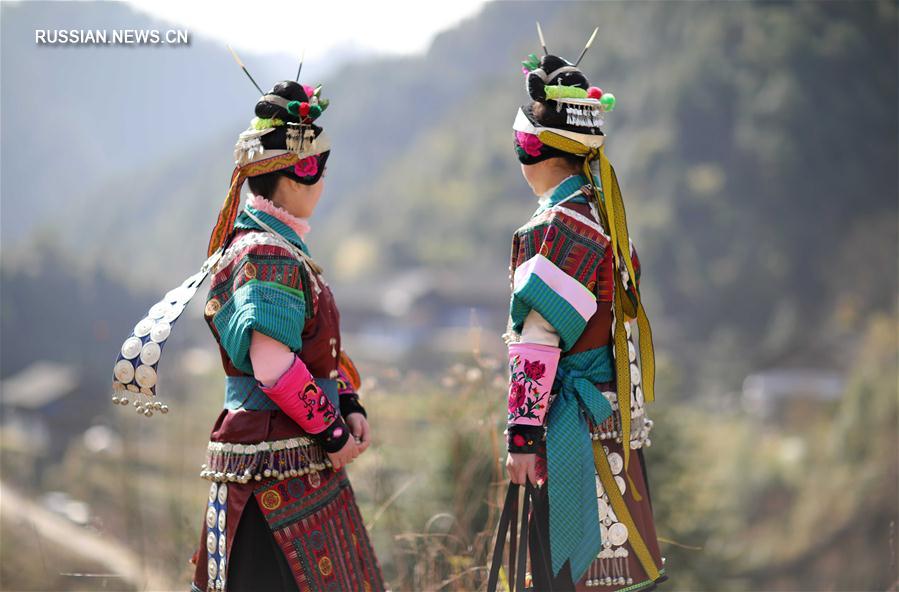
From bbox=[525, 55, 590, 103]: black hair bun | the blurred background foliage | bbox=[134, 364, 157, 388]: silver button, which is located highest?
the blurred background foliage

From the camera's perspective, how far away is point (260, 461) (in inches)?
93.8

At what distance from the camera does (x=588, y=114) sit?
2529 millimetres

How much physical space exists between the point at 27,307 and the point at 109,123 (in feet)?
62.5

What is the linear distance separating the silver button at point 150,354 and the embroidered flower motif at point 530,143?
1085mm

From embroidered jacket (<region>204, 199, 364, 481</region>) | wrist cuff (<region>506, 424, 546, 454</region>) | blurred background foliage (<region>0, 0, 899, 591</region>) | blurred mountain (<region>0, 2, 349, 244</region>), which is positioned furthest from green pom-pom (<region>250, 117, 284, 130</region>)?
blurred mountain (<region>0, 2, 349, 244</region>)

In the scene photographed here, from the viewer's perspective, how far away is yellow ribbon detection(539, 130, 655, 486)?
8.14ft

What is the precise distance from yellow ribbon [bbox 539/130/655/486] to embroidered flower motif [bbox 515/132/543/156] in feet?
0.14

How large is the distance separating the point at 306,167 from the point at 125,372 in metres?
0.70

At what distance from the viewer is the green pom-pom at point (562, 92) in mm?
2502

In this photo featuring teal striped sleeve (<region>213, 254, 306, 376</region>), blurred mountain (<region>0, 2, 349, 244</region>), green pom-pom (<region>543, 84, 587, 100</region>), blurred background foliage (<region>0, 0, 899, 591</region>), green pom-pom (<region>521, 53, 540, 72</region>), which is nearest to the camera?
teal striped sleeve (<region>213, 254, 306, 376</region>)

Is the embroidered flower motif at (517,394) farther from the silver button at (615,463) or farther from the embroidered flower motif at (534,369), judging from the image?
the silver button at (615,463)

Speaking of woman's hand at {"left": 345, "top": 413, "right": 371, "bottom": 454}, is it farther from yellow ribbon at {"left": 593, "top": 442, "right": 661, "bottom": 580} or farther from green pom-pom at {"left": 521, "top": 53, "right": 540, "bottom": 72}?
green pom-pom at {"left": 521, "top": 53, "right": 540, "bottom": 72}

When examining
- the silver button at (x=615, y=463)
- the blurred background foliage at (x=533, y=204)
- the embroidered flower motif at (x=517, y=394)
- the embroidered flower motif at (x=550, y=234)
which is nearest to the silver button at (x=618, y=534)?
the silver button at (x=615, y=463)

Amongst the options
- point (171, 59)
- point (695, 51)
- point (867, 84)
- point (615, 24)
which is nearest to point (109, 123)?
point (171, 59)
